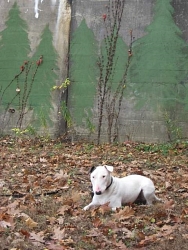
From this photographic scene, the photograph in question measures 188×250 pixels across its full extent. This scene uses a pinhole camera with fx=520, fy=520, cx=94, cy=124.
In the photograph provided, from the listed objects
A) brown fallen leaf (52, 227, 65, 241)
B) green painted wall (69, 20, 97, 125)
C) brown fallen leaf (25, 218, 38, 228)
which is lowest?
brown fallen leaf (52, 227, 65, 241)

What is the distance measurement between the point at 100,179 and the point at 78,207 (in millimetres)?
379

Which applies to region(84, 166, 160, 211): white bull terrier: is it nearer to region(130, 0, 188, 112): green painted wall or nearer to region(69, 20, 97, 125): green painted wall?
region(130, 0, 188, 112): green painted wall

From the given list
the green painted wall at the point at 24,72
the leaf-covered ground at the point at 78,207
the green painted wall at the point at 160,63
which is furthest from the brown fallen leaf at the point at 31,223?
the green painted wall at the point at 24,72

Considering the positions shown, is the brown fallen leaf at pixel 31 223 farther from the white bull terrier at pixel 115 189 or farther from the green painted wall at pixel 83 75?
the green painted wall at pixel 83 75

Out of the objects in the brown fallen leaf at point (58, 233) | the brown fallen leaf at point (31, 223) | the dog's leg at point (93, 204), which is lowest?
the brown fallen leaf at point (58, 233)

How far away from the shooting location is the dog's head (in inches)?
204

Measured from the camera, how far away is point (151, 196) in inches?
218

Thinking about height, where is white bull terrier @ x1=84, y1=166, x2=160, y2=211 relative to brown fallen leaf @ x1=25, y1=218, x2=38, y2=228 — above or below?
above

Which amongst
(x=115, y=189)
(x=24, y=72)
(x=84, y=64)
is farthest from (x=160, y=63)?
(x=115, y=189)

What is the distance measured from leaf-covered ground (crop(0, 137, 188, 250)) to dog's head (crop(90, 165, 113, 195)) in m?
0.19

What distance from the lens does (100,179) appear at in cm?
525

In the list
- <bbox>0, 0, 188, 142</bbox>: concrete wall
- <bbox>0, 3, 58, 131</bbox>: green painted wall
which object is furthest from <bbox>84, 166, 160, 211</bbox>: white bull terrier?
<bbox>0, 3, 58, 131</bbox>: green painted wall

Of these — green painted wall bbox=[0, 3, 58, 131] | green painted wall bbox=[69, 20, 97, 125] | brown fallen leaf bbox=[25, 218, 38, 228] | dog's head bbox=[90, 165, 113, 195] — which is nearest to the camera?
brown fallen leaf bbox=[25, 218, 38, 228]

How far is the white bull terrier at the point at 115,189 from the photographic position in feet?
17.3
